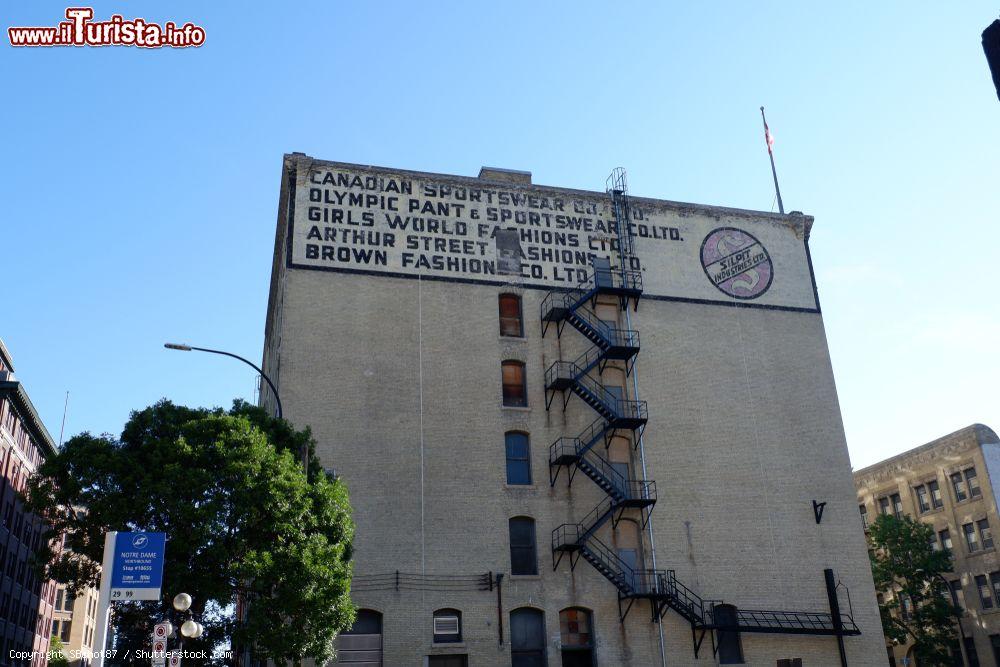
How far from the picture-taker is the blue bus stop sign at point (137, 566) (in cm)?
1803

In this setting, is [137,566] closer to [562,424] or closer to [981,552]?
[562,424]

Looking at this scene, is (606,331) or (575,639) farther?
(606,331)

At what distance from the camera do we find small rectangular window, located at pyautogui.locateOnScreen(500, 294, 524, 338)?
135ft

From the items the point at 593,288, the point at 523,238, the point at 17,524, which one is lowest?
the point at 17,524

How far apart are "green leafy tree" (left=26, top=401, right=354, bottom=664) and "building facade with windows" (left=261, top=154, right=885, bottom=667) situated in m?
7.30

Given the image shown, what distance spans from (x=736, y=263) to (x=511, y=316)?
39.9ft

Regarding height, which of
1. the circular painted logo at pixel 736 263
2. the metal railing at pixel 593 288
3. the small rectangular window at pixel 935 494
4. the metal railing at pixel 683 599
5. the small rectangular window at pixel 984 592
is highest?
the circular painted logo at pixel 736 263

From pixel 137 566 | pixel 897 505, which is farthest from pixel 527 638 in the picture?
pixel 897 505

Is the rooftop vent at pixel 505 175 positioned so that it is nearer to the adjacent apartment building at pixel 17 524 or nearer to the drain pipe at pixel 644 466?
the drain pipe at pixel 644 466

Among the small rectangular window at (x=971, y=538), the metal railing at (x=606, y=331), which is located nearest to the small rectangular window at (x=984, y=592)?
the small rectangular window at (x=971, y=538)

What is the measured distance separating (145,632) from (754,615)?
23428mm

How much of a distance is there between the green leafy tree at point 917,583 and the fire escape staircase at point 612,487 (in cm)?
1624

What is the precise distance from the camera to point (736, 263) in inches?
1802

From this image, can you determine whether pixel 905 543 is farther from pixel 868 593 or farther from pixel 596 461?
pixel 596 461
